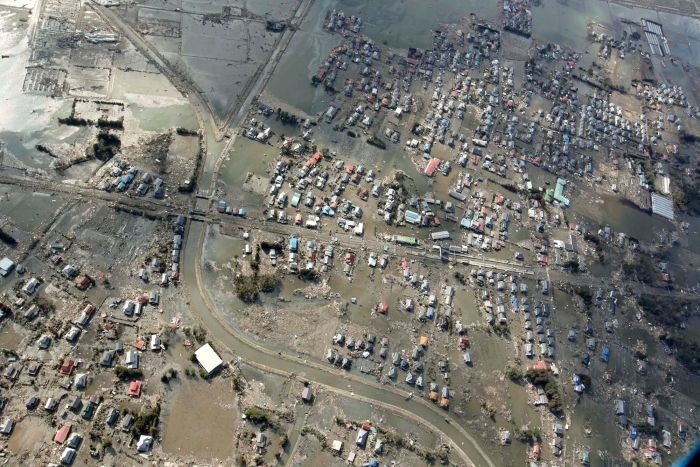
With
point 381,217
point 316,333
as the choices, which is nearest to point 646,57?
point 381,217

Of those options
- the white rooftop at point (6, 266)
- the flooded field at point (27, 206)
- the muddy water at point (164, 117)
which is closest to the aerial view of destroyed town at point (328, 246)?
the white rooftop at point (6, 266)

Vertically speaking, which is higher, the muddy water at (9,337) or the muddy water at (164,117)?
the muddy water at (164,117)

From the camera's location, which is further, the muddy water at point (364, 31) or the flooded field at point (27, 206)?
the muddy water at point (364, 31)

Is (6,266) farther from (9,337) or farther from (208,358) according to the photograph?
(208,358)

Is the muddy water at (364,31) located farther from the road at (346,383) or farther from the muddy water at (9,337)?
the muddy water at (9,337)

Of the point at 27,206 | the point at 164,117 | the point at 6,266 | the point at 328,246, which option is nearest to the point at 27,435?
the point at 6,266

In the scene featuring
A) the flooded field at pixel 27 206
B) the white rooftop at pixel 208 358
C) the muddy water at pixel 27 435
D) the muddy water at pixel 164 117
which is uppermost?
the muddy water at pixel 164 117
